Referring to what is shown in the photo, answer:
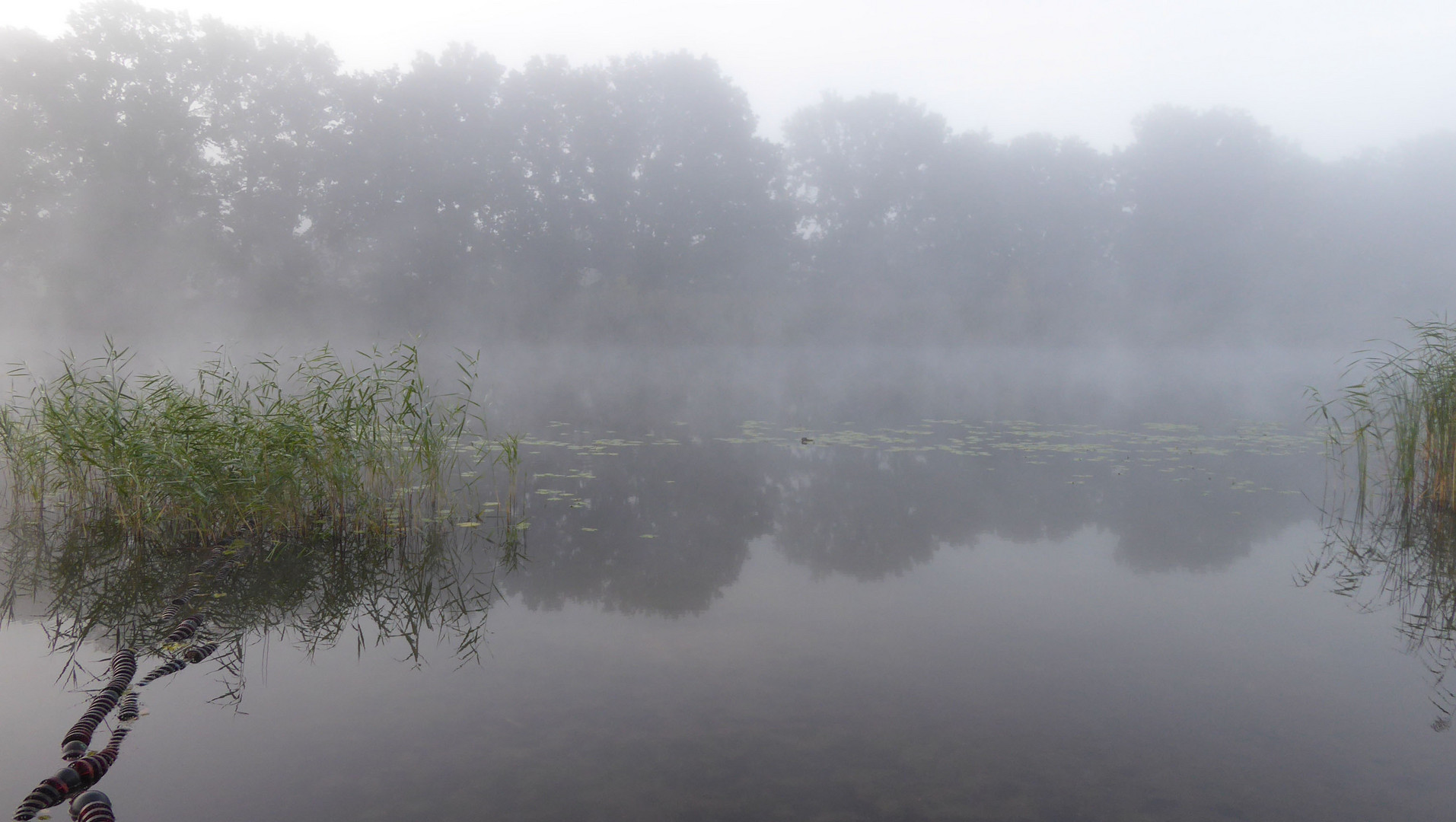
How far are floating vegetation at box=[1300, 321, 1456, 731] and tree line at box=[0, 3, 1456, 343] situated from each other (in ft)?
91.5

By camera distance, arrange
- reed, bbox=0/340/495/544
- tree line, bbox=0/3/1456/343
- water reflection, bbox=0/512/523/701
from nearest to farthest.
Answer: water reflection, bbox=0/512/523/701, reed, bbox=0/340/495/544, tree line, bbox=0/3/1456/343

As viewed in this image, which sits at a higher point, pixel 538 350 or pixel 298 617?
pixel 538 350

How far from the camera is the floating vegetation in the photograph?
4.70m

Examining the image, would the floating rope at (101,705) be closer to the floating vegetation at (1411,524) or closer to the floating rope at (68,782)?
the floating rope at (68,782)

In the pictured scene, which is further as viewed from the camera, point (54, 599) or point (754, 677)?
point (54, 599)

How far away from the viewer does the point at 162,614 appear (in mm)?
4344

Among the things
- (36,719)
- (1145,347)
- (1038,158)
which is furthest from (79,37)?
(1145,347)

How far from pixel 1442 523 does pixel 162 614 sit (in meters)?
9.43

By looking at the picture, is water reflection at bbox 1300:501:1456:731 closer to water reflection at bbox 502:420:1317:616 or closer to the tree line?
water reflection at bbox 502:420:1317:616

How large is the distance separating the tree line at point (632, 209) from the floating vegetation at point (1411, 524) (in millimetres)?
27893

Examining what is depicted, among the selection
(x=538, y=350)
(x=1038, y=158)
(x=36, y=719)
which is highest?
(x=1038, y=158)

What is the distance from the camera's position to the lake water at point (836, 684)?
278cm

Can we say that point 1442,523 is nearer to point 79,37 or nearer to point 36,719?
point 36,719

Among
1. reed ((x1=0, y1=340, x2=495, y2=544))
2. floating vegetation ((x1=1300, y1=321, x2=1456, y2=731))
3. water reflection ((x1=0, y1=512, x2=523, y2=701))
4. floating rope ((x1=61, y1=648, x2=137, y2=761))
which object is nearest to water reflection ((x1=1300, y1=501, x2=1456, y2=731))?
floating vegetation ((x1=1300, y1=321, x2=1456, y2=731))
